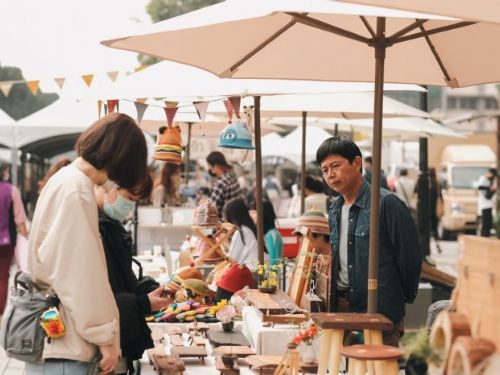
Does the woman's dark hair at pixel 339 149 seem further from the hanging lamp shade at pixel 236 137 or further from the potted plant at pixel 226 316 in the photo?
the hanging lamp shade at pixel 236 137

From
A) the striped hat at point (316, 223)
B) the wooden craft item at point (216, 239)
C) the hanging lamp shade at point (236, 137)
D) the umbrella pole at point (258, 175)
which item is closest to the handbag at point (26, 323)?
the striped hat at point (316, 223)

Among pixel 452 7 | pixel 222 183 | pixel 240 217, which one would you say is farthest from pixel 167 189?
pixel 452 7

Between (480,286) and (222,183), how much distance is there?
10209 millimetres

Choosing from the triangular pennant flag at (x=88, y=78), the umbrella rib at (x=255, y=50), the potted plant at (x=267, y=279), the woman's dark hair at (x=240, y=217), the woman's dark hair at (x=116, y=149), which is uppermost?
the triangular pennant flag at (x=88, y=78)

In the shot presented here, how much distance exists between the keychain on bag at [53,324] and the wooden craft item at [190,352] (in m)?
1.91

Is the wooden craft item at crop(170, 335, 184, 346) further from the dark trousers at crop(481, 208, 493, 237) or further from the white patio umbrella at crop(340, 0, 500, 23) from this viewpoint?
the dark trousers at crop(481, 208, 493, 237)

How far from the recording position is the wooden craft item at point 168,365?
18.4ft

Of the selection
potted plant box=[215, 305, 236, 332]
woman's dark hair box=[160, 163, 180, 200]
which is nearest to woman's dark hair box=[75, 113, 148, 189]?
potted plant box=[215, 305, 236, 332]

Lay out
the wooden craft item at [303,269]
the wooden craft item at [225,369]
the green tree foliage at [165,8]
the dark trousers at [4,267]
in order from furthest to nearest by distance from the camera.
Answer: the green tree foliage at [165,8] → the dark trousers at [4,267] → the wooden craft item at [303,269] → the wooden craft item at [225,369]

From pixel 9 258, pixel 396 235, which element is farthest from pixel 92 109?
pixel 396 235

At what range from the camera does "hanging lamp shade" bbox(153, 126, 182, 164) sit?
979cm

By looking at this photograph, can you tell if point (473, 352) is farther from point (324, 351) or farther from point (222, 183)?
point (222, 183)

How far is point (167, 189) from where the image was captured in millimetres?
15664

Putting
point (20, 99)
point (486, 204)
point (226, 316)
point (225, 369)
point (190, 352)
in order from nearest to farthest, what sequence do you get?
point (225, 369)
point (190, 352)
point (226, 316)
point (486, 204)
point (20, 99)
